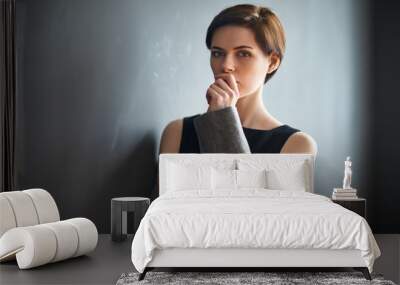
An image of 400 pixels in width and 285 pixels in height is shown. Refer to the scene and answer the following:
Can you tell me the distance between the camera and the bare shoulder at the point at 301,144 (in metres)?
7.09

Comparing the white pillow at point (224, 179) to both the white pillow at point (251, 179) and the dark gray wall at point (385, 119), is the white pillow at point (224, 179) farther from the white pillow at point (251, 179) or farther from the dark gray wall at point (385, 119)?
the dark gray wall at point (385, 119)

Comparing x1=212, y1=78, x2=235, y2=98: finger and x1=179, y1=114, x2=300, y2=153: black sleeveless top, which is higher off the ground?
x1=212, y1=78, x2=235, y2=98: finger

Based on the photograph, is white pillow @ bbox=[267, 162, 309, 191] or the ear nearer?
white pillow @ bbox=[267, 162, 309, 191]

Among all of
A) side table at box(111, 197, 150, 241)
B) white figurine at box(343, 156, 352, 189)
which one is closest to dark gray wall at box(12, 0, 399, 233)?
white figurine at box(343, 156, 352, 189)

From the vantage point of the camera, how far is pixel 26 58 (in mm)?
7148

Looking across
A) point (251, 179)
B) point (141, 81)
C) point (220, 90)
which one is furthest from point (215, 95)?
point (251, 179)

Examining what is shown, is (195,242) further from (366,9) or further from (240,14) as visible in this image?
(366,9)

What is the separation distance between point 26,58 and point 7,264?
2.62 metres

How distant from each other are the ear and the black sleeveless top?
634mm

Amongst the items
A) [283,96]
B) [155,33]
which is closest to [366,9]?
[283,96]

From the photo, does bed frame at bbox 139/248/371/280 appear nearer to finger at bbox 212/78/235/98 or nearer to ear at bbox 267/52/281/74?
finger at bbox 212/78/235/98

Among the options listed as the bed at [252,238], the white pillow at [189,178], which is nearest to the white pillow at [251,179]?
the white pillow at [189,178]

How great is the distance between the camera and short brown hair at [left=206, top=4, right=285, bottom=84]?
Answer: 711cm

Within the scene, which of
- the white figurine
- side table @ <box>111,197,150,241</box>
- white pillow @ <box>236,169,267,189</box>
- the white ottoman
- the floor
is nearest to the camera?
the floor
